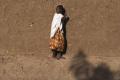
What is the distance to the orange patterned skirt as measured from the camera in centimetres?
1136

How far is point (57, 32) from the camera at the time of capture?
37.3 ft

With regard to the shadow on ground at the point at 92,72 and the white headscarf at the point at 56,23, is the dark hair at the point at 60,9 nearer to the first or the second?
the white headscarf at the point at 56,23

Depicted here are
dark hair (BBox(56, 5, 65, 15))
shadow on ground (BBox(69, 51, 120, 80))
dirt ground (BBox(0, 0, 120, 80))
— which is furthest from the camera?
dirt ground (BBox(0, 0, 120, 80))

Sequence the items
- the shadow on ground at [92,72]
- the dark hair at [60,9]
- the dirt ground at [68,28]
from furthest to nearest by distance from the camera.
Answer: the dirt ground at [68,28], the dark hair at [60,9], the shadow on ground at [92,72]

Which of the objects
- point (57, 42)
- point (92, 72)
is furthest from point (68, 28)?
point (92, 72)

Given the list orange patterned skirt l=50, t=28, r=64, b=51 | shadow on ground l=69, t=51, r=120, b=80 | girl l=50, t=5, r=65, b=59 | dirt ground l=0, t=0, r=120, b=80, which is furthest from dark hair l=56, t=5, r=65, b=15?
shadow on ground l=69, t=51, r=120, b=80

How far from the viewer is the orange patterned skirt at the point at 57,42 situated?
11.4m

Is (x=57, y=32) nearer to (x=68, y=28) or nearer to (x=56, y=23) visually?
(x=56, y=23)

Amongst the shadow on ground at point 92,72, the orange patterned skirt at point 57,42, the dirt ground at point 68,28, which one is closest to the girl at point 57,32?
the orange patterned skirt at point 57,42

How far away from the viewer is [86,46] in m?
11.6

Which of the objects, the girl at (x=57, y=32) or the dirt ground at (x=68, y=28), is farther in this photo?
the dirt ground at (x=68, y=28)

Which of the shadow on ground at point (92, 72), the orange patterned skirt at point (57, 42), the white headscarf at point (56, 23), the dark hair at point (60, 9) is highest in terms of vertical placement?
the dark hair at point (60, 9)

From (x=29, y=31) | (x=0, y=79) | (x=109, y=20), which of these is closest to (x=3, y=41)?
(x=29, y=31)

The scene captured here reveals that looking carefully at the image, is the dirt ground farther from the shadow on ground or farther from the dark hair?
the shadow on ground
